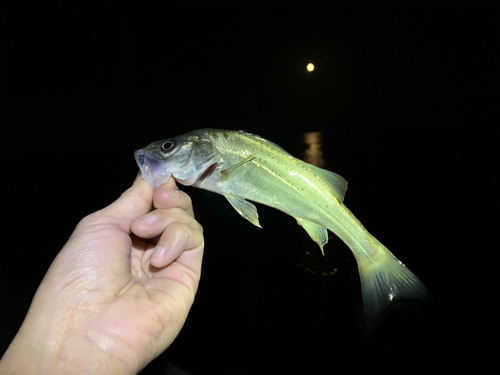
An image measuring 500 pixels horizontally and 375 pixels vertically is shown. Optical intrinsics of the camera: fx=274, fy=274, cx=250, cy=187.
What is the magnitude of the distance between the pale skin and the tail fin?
1.44 metres

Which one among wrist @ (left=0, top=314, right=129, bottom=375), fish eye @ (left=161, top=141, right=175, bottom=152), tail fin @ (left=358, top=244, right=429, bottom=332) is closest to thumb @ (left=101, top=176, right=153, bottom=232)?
Answer: fish eye @ (left=161, top=141, right=175, bottom=152)

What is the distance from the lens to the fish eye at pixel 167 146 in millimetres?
2150

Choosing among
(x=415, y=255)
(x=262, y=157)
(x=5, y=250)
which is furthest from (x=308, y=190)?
(x=5, y=250)

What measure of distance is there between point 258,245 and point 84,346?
500 centimetres

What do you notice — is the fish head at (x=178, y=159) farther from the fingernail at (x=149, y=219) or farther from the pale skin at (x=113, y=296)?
the fingernail at (x=149, y=219)

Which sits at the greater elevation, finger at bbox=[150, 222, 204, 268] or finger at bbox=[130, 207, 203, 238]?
finger at bbox=[130, 207, 203, 238]

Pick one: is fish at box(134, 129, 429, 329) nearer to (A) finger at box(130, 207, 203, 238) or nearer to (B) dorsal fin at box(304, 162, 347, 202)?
(B) dorsal fin at box(304, 162, 347, 202)

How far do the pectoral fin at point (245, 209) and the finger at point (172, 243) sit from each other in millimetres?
468

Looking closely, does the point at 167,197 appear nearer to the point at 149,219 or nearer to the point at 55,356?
the point at 149,219

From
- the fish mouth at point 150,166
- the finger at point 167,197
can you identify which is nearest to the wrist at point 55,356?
the finger at point 167,197

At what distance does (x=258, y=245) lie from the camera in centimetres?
631

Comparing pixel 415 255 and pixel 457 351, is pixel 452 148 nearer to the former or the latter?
pixel 415 255

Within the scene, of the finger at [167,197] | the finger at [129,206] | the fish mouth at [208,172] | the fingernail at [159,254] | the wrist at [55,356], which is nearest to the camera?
the wrist at [55,356]

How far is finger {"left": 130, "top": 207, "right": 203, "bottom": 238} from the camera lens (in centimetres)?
178
